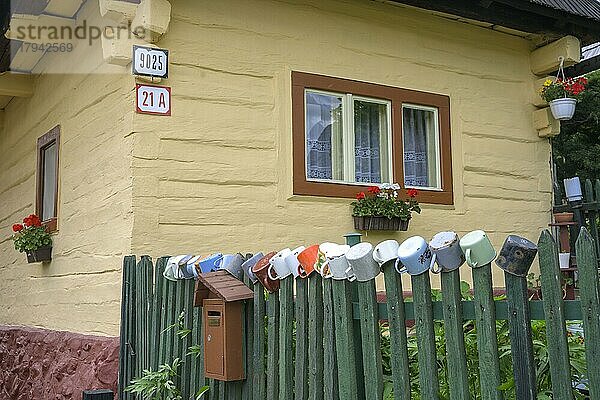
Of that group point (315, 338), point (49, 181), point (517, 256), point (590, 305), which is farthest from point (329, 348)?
point (49, 181)

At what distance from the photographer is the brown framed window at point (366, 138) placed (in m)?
6.11

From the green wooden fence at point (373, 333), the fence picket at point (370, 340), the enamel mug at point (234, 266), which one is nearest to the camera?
the green wooden fence at point (373, 333)

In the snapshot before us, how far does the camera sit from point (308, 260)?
335 cm

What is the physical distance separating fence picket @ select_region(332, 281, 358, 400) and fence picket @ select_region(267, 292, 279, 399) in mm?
478

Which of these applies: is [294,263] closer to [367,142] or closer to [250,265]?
[250,265]

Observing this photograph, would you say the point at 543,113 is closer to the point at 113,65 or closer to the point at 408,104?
the point at 408,104

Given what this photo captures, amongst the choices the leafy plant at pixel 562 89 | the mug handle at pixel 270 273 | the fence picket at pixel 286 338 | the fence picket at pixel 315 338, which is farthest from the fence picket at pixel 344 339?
the leafy plant at pixel 562 89

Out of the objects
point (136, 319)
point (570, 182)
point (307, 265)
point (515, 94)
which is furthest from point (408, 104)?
point (307, 265)

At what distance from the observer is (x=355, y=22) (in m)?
6.50

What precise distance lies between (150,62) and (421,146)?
2.61 m

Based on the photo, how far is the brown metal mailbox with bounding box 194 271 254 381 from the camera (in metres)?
3.72

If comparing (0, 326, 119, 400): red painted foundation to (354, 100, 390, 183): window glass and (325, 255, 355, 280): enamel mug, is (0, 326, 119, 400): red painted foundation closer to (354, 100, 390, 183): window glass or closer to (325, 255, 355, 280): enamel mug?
(354, 100, 390, 183): window glass

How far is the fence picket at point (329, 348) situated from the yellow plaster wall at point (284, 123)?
2429 millimetres

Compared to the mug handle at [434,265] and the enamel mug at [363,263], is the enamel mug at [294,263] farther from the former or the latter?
the mug handle at [434,265]
